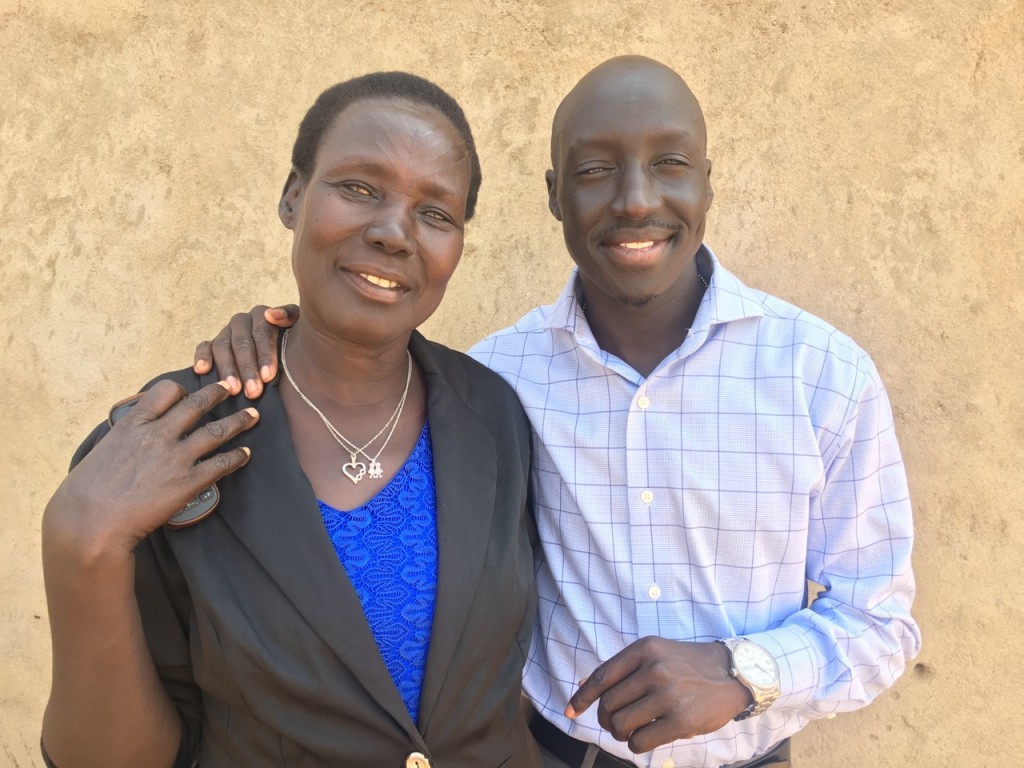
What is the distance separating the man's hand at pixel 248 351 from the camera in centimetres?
180

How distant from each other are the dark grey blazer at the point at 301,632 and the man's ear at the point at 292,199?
392 millimetres

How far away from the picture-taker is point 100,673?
152 centimetres

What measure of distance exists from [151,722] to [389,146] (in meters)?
1.22

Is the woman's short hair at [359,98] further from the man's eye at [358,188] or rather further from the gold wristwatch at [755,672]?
the gold wristwatch at [755,672]

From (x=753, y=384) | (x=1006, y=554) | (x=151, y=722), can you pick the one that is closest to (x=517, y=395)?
(x=753, y=384)

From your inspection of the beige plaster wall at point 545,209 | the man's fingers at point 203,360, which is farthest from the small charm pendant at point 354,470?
the beige plaster wall at point 545,209

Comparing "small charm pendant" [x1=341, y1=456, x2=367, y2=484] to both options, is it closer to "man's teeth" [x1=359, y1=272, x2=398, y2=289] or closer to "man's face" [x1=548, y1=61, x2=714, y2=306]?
"man's teeth" [x1=359, y1=272, x2=398, y2=289]

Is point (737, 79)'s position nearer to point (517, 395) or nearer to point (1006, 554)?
point (517, 395)

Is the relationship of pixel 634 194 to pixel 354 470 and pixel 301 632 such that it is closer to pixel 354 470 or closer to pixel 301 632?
pixel 354 470

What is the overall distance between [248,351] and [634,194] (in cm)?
95

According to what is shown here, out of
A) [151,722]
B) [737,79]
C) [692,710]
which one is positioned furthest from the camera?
[737,79]

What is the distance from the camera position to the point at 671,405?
2037mm

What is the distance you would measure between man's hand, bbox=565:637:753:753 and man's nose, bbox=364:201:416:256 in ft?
3.19

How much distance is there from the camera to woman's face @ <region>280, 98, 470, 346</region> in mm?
1746
